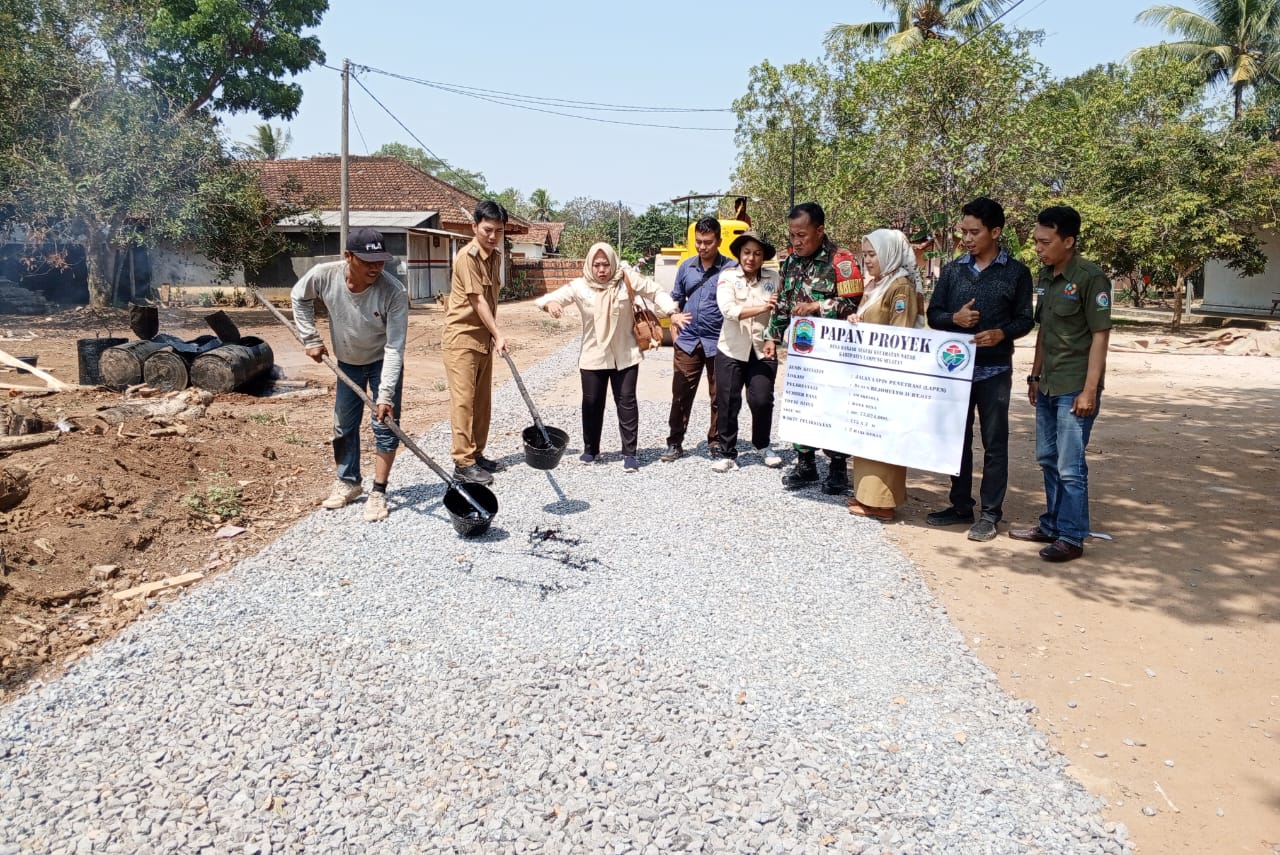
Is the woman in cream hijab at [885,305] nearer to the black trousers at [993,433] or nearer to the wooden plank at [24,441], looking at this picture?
the black trousers at [993,433]

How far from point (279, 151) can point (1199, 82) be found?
142ft

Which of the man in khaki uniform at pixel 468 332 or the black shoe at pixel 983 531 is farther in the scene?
the man in khaki uniform at pixel 468 332

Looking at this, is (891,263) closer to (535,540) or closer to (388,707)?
(535,540)

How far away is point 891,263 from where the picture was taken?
5207mm

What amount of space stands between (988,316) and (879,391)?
2.56ft

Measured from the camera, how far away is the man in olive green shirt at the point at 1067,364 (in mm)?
4359

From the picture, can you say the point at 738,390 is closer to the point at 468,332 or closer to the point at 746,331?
the point at 746,331

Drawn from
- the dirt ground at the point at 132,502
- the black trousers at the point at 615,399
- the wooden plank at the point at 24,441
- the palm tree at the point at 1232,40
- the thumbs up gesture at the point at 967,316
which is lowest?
the dirt ground at the point at 132,502

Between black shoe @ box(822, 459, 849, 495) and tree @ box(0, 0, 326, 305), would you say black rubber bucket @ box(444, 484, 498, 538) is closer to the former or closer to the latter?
black shoe @ box(822, 459, 849, 495)

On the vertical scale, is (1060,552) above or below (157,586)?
above

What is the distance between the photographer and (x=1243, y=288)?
24.0 meters

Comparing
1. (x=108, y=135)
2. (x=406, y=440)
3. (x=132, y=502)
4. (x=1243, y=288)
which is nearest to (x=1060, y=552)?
(x=406, y=440)

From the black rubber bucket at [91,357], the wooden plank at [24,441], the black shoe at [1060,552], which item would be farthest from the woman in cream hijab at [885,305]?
the black rubber bucket at [91,357]

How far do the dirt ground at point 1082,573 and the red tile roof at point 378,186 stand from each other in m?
21.2
